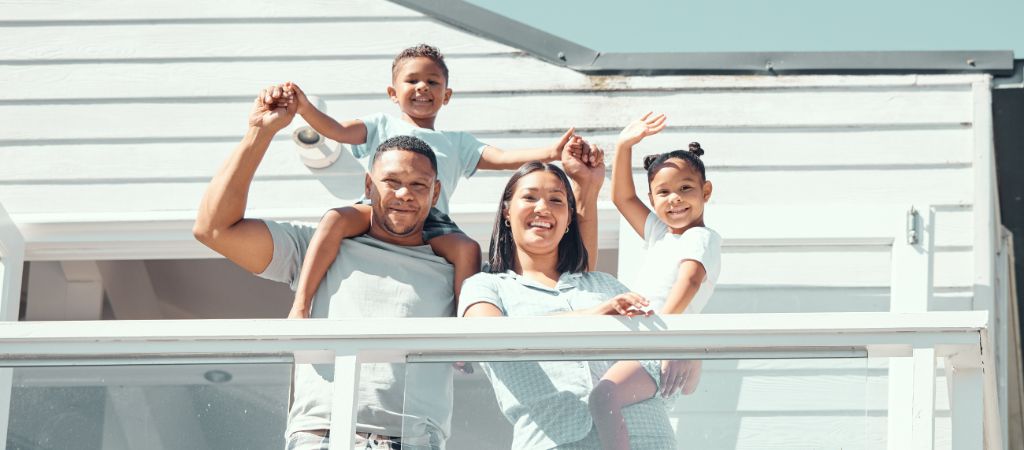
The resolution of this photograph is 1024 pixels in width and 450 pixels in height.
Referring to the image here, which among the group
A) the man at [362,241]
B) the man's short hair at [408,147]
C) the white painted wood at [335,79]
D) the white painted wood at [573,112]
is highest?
the white painted wood at [335,79]

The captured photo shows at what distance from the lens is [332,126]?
5.46m

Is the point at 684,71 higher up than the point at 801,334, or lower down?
higher up

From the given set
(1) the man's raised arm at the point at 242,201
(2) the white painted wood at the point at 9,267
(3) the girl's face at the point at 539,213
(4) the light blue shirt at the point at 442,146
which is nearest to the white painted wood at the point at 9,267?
(2) the white painted wood at the point at 9,267

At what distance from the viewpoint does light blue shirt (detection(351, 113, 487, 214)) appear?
5539mm

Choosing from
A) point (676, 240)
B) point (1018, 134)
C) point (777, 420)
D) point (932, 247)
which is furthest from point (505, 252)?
point (1018, 134)

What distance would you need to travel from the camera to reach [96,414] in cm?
401

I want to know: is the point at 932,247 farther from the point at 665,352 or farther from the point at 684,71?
the point at 665,352

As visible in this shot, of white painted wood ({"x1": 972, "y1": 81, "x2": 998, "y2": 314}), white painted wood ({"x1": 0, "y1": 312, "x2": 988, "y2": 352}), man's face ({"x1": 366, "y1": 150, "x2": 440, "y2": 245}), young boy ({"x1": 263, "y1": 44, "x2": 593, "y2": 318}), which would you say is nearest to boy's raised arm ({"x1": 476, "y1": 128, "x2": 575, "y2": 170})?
young boy ({"x1": 263, "y1": 44, "x2": 593, "y2": 318})

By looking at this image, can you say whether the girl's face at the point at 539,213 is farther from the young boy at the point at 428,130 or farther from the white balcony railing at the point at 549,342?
the white balcony railing at the point at 549,342

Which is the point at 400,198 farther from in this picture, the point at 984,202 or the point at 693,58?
the point at 984,202

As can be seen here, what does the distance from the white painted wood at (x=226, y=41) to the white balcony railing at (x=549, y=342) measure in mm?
3282

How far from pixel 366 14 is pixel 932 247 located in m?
2.53

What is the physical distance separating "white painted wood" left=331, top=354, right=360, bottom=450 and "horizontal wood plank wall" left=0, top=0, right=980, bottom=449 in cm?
274

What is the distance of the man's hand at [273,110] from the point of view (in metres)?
4.71
